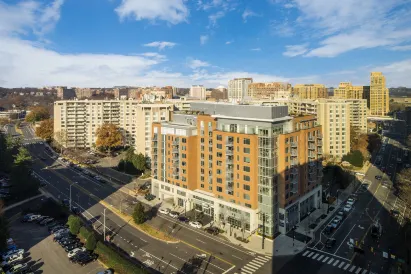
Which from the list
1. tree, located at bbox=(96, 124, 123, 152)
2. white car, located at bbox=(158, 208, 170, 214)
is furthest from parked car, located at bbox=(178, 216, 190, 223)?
tree, located at bbox=(96, 124, 123, 152)

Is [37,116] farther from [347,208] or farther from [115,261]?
[347,208]

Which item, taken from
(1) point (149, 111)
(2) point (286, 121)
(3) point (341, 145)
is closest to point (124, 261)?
(2) point (286, 121)

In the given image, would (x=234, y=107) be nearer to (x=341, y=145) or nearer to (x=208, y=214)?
(x=208, y=214)

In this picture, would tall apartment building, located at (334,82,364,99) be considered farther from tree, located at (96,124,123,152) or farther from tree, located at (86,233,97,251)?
tree, located at (86,233,97,251)

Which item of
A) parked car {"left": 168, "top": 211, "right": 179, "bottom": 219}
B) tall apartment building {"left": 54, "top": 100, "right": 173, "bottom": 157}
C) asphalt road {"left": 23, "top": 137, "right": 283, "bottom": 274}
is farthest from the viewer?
tall apartment building {"left": 54, "top": 100, "right": 173, "bottom": 157}

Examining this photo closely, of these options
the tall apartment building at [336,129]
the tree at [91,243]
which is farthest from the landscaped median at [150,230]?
the tall apartment building at [336,129]

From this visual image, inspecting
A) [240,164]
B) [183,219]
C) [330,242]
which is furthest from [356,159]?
[183,219]
